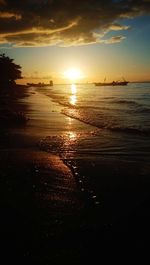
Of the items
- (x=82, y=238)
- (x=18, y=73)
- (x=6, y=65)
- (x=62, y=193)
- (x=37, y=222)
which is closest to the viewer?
(x=82, y=238)

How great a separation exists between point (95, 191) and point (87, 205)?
94cm

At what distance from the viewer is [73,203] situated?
698 centimetres

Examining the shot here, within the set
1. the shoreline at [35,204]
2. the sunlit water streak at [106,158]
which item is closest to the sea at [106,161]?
the sunlit water streak at [106,158]

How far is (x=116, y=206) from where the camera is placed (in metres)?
6.92

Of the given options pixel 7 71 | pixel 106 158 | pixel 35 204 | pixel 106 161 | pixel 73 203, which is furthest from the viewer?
pixel 7 71

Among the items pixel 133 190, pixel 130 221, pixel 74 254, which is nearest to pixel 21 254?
pixel 74 254

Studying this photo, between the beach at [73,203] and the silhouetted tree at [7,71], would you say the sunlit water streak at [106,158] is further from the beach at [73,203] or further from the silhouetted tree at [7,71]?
the silhouetted tree at [7,71]

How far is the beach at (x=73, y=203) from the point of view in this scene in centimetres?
527

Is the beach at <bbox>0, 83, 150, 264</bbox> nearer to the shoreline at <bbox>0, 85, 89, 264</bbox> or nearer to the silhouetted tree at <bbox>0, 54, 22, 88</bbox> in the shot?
the shoreline at <bbox>0, 85, 89, 264</bbox>

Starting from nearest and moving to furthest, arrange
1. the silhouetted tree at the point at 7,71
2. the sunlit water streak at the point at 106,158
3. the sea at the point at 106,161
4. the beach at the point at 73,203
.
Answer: the beach at the point at 73,203 < the sea at the point at 106,161 < the sunlit water streak at the point at 106,158 < the silhouetted tree at the point at 7,71

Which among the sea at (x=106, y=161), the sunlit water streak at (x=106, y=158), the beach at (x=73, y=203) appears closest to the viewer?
the beach at (x=73, y=203)

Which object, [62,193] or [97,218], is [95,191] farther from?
[97,218]

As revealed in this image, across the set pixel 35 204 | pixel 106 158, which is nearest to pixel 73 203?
pixel 35 204

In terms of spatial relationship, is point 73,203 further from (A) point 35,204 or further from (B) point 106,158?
(B) point 106,158
